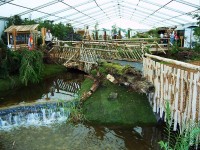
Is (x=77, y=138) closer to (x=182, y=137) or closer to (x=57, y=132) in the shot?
(x=57, y=132)

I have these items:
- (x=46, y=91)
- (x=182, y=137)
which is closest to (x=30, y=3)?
(x=46, y=91)

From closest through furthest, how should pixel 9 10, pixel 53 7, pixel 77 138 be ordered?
pixel 77 138
pixel 9 10
pixel 53 7

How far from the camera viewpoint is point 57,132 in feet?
27.1

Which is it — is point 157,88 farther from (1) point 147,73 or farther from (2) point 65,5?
(2) point 65,5

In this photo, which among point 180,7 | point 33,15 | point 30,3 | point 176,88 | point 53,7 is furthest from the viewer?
point 33,15

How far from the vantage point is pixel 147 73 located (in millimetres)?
8750

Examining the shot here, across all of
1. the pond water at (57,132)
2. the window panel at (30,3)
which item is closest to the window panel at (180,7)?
the window panel at (30,3)

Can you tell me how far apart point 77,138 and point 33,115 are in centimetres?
271

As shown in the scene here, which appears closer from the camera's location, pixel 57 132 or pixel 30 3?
pixel 57 132

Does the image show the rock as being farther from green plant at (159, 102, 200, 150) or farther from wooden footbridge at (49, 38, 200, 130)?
green plant at (159, 102, 200, 150)

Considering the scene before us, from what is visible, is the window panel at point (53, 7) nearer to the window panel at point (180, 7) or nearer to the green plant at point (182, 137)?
the window panel at point (180, 7)

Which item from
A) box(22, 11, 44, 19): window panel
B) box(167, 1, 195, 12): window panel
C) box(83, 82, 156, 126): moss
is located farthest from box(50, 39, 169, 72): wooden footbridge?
box(83, 82, 156, 126): moss

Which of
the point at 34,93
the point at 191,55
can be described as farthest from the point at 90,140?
the point at 191,55

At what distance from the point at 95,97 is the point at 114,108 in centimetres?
116
